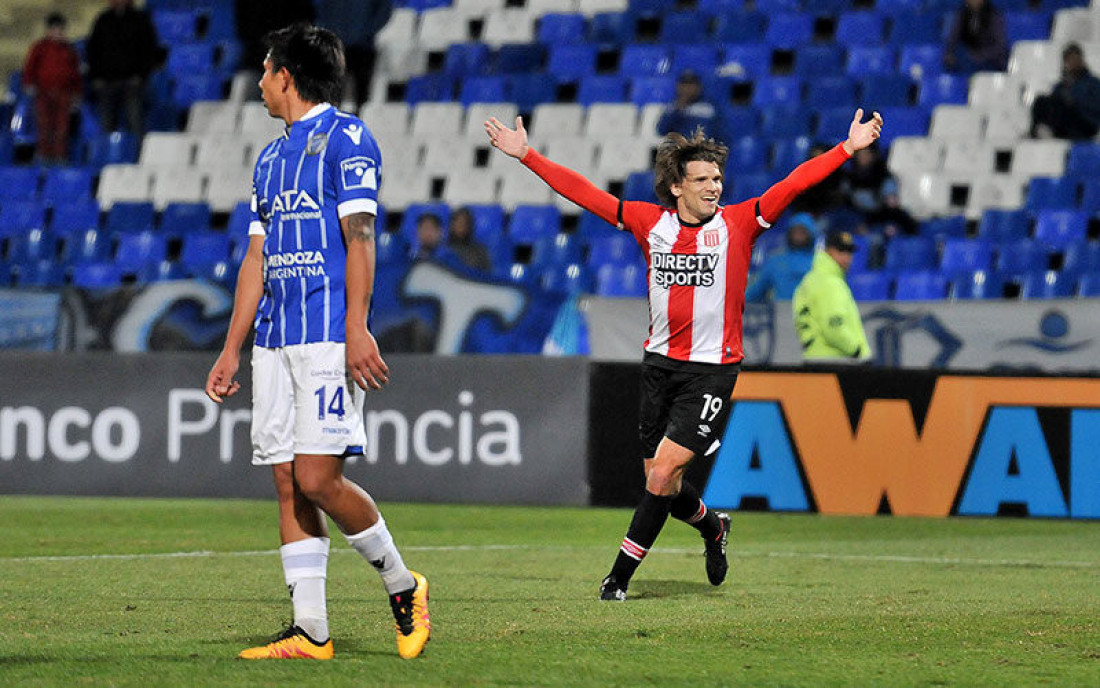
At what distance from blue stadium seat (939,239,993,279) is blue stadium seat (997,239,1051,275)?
0.45ft

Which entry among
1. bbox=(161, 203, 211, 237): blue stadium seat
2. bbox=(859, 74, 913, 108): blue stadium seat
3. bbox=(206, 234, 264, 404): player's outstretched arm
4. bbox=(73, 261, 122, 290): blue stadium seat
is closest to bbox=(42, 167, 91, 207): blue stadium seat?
bbox=(161, 203, 211, 237): blue stadium seat

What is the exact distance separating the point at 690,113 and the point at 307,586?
465 inches

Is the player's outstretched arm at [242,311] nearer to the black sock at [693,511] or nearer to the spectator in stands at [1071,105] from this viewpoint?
the black sock at [693,511]

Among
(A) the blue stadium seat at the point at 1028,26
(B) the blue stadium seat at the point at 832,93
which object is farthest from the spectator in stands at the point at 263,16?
(A) the blue stadium seat at the point at 1028,26

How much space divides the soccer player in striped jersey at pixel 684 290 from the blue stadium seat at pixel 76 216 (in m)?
13.2

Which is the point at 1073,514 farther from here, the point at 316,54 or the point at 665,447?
the point at 316,54

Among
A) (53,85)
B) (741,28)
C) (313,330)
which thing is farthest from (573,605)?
(53,85)

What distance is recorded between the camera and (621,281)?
16.3 metres

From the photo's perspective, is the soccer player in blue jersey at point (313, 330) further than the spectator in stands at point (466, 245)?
No

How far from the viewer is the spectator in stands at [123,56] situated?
1973 centimetres

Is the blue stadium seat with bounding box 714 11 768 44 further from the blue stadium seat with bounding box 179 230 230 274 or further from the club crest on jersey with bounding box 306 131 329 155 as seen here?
the club crest on jersey with bounding box 306 131 329 155

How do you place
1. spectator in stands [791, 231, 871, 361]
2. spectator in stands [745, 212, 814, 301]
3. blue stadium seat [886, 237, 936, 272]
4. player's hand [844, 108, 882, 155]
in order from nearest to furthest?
player's hand [844, 108, 882, 155] → spectator in stands [791, 231, 871, 361] → spectator in stands [745, 212, 814, 301] → blue stadium seat [886, 237, 936, 272]

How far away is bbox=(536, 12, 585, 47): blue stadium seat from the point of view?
19.9 meters

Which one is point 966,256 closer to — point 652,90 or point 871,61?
point 871,61
